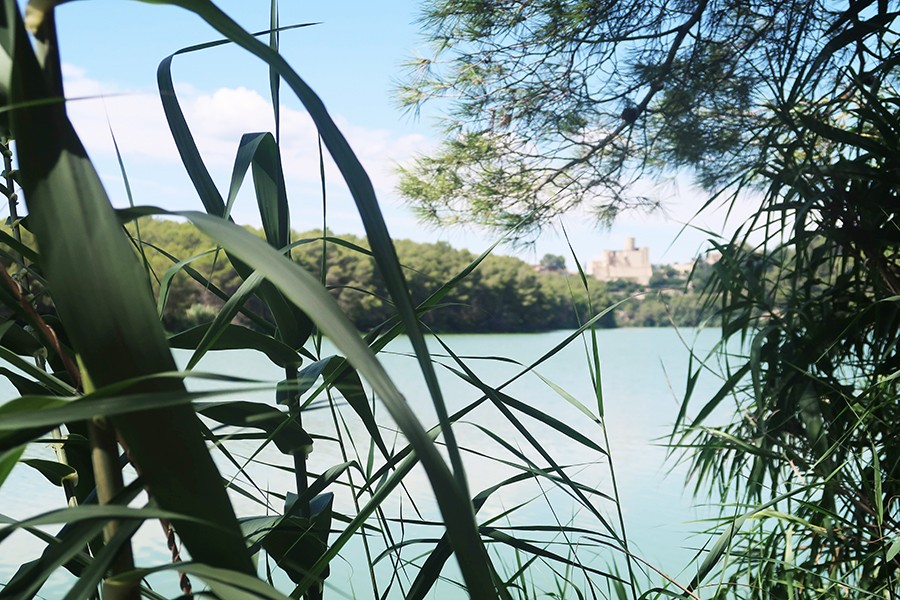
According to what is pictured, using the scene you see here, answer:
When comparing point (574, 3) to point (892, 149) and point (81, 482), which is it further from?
point (81, 482)

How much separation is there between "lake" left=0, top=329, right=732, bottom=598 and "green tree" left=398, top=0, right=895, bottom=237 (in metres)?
0.72

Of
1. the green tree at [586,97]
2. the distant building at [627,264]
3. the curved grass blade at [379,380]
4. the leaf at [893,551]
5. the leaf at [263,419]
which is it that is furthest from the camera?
the distant building at [627,264]

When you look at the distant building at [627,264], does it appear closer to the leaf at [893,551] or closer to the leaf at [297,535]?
the leaf at [893,551]

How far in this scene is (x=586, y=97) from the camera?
3.06 m

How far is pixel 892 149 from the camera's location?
956 mm

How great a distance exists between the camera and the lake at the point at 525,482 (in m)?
0.84

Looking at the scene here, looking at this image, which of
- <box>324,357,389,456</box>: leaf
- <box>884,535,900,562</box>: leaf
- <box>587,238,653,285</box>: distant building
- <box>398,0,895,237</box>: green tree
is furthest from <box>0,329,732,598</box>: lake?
<box>587,238,653,285</box>: distant building

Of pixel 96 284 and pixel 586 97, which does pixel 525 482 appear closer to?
pixel 586 97

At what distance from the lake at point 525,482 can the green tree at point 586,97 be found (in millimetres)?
724

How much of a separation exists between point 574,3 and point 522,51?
35 cm

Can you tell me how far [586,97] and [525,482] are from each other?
1.89 metres

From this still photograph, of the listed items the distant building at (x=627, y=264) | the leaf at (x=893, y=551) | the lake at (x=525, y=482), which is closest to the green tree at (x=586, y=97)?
the lake at (x=525, y=482)

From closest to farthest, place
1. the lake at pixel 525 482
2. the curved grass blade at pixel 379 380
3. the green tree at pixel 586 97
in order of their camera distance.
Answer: the curved grass blade at pixel 379 380 → the lake at pixel 525 482 → the green tree at pixel 586 97

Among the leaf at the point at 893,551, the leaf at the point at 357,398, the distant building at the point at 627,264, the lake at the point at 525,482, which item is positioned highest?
the distant building at the point at 627,264
